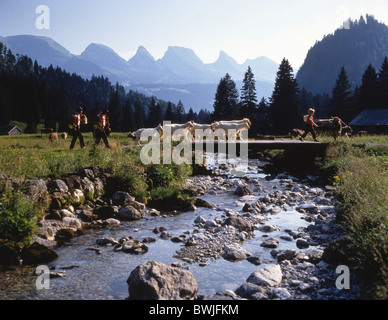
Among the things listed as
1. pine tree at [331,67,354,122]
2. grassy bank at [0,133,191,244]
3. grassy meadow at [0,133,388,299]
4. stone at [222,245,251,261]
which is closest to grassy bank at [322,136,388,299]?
grassy meadow at [0,133,388,299]

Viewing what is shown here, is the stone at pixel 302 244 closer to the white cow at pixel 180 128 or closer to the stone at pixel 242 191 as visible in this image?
the stone at pixel 242 191

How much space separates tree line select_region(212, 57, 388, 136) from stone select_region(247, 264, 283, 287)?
56.3m

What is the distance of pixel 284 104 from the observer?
6303 cm

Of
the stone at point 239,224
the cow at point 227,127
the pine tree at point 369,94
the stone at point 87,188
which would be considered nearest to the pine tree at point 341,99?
the pine tree at point 369,94

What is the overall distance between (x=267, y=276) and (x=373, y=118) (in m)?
64.7

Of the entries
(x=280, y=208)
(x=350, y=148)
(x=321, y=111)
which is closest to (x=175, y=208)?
(x=280, y=208)

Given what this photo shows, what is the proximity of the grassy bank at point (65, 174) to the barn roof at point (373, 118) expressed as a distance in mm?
53678

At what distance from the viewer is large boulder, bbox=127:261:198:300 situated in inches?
241

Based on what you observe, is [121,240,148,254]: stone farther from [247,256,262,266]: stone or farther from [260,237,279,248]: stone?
[260,237,279,248]: stone

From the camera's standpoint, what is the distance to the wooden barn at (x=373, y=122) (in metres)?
59.5

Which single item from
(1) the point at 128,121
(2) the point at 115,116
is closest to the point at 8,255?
(1) the point at 128,121

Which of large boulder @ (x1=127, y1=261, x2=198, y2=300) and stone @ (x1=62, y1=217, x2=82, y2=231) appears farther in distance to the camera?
stone @ (x1=62, y1=217, x2=82, y2=231)
